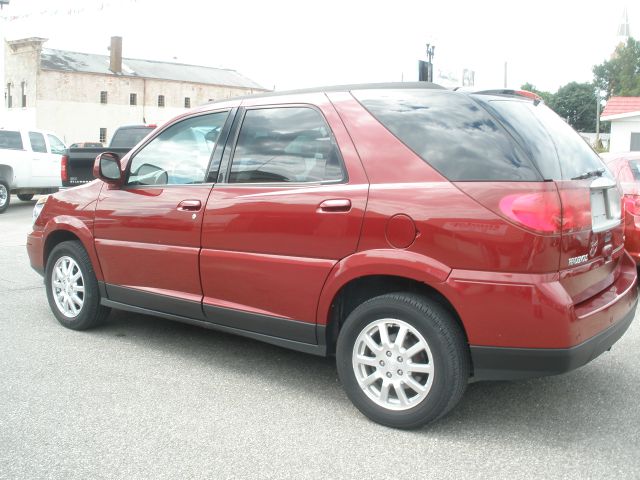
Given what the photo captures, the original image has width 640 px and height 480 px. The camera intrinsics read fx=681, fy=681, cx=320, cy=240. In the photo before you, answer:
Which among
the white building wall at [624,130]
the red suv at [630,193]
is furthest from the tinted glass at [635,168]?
the white building wall at [624,130]

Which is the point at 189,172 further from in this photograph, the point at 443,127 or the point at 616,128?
the point at 616,128

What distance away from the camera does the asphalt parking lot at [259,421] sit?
10.5ft

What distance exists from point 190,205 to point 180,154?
20.4 inches

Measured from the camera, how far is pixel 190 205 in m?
4.46

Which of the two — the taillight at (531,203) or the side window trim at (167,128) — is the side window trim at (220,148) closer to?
the side window trim at (167,128)

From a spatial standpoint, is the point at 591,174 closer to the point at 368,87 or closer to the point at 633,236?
the point at 368,87

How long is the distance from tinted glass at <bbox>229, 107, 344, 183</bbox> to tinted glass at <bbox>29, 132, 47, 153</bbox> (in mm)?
14997

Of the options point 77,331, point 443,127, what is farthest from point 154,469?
point 77,331

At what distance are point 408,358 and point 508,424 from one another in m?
0.71

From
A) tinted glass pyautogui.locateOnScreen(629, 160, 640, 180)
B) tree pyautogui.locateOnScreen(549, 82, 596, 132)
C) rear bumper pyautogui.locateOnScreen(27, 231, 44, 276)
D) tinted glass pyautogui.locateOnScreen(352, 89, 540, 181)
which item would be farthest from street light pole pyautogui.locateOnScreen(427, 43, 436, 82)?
tree pyautogui.locateOnScreen(549, 82, 596, 132)

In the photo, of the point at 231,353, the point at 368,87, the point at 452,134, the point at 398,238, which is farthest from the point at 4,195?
the point at 452,134

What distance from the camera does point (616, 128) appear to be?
30.3 meters

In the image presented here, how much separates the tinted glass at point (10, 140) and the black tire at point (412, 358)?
15794 millimetres

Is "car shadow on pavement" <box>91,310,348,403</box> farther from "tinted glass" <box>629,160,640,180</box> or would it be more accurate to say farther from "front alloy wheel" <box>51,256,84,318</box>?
"tinted glass" <box>629,160,640,180</box>
